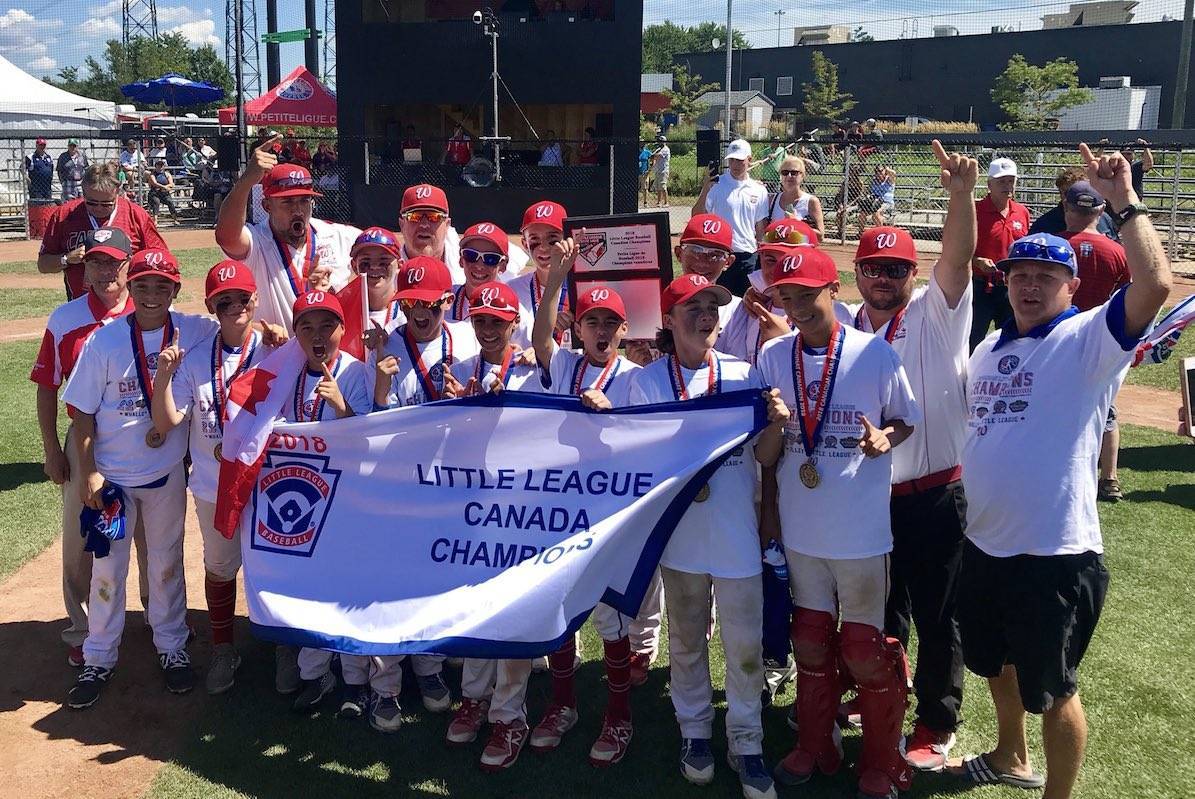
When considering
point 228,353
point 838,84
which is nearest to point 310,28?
point 838,84

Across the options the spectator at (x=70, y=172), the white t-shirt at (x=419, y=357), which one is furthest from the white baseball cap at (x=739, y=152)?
the spectator at (x=70, y=172)

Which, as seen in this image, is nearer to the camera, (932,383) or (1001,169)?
(932,383)

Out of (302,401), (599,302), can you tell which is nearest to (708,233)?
(599,302)

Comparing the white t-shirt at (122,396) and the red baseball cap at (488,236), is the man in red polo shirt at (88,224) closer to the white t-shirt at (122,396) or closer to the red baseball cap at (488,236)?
the white t-shirt at (122,396)

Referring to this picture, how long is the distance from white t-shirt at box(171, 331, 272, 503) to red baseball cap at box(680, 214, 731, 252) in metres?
2.44

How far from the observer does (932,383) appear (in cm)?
475

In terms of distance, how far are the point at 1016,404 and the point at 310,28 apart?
39637 millimetres

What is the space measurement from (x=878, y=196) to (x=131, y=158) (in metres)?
21.3

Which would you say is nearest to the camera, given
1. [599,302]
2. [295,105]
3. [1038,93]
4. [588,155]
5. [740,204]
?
[599,302]

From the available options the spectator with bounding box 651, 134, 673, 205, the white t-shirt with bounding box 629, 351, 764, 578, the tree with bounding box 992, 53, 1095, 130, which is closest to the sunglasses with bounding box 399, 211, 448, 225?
the white t-shirt with bounding box 629, 351, 764, 578

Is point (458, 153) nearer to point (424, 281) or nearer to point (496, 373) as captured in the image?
point (424, 281)

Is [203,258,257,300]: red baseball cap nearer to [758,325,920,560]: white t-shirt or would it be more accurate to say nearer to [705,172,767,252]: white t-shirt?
[758,325,920,560]: white t-shirt

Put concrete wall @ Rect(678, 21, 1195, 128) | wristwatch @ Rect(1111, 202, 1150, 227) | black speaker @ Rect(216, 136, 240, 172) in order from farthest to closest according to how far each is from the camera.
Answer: concrete wall @ Rect(678, 21, 1195, 128), black speaker @ Rect(216, 136, 240, 172), wristwatch @ Rect(1111, 202, 1150, 227)

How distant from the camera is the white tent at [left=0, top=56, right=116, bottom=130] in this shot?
3466 cm
